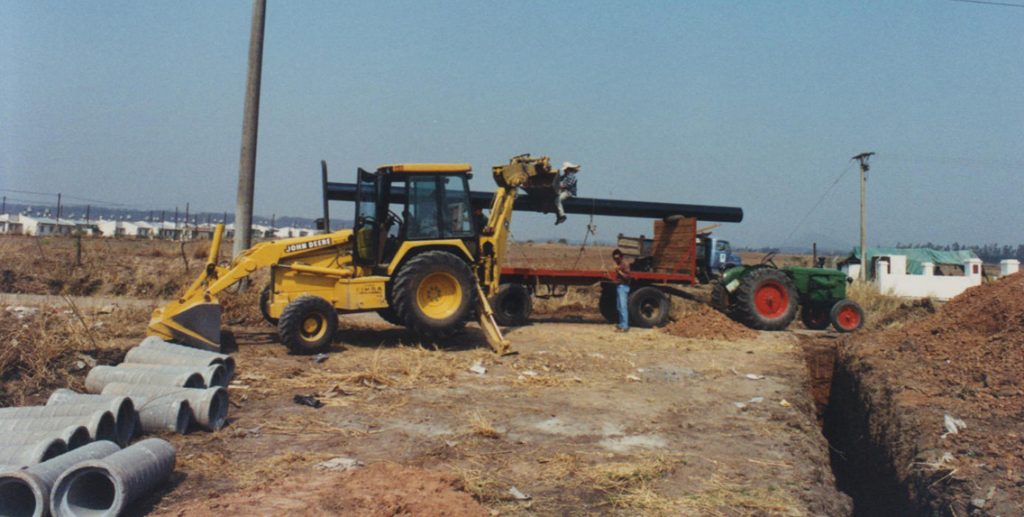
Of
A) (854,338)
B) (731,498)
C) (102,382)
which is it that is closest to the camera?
(731,498)

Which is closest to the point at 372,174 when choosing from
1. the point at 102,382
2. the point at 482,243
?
the point at 482,243

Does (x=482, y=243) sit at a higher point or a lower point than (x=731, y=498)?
higher

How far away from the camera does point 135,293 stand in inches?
664

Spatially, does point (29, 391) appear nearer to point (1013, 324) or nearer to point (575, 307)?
point (1013, 324)

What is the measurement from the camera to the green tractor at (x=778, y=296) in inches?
560

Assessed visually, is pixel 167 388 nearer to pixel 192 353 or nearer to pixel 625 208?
pixel 192 353

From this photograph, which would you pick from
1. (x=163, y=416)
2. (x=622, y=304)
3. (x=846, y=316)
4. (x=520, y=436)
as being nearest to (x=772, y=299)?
(x=846, y=316)

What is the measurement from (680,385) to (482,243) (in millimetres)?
3960

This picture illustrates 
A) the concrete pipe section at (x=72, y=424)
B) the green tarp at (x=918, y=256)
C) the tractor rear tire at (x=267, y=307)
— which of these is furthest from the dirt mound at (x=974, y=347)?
the green tarp at (x=918, y=256)

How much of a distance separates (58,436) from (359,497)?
193cm

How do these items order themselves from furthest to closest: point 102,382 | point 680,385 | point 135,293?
point 135,293, point 680,385, point 102,382

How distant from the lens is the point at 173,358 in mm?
7270

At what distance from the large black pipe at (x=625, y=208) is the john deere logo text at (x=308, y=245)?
218 cm

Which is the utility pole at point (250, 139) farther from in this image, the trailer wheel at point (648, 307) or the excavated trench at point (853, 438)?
the excavated trench at point (853, 438)
